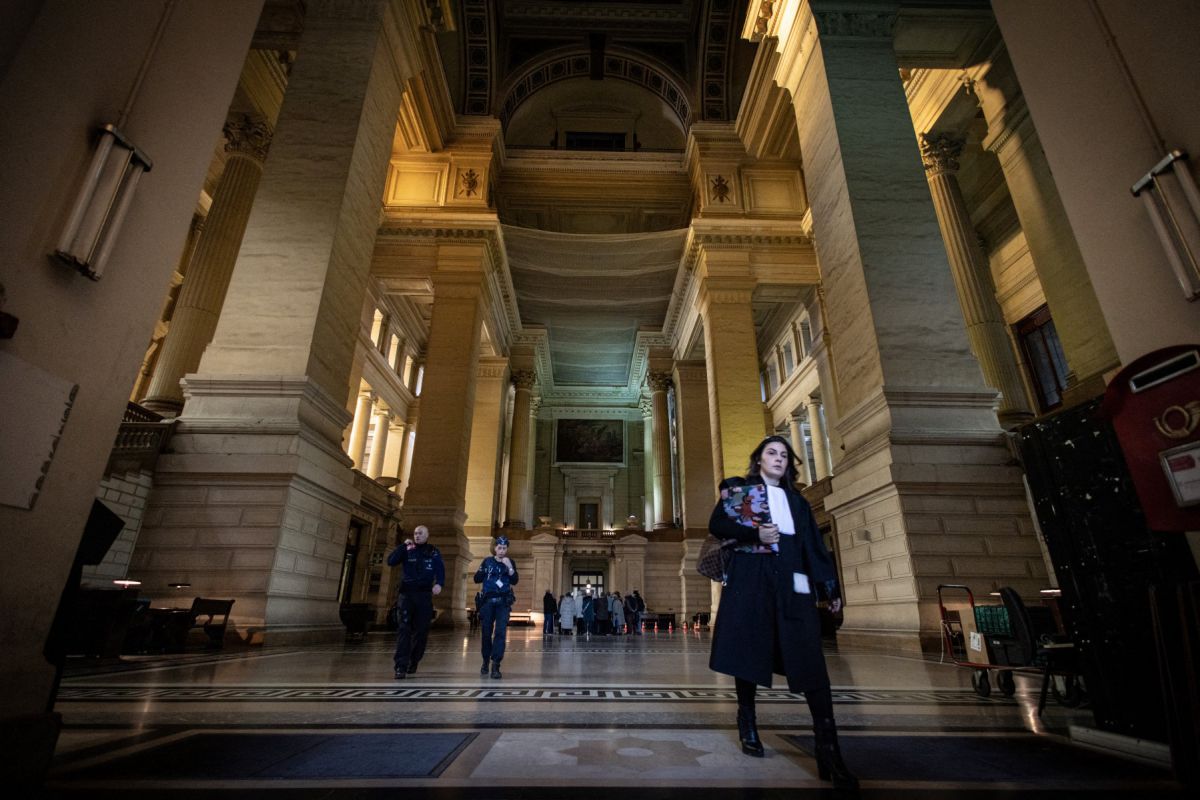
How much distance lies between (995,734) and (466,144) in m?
18.2

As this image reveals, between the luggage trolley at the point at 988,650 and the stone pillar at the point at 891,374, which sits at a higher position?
the stone pillar at the point at 891,374

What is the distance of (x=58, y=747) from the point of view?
204 centimetres

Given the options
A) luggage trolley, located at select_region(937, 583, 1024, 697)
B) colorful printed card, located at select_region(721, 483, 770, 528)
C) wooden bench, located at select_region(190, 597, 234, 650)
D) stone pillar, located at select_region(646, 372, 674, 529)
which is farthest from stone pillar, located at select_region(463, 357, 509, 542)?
colorful printed card, located at select_region(721, 483, 770, 528)

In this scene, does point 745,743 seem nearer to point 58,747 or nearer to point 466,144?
point 58,747

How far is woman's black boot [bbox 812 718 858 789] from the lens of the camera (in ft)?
5.31

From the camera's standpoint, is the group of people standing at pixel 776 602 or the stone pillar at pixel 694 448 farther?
the stone pillar at pixel 694 448

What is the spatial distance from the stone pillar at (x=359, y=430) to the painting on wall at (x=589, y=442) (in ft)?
47.7

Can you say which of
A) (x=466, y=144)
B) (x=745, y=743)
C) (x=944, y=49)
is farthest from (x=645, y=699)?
(x=466, y=144)

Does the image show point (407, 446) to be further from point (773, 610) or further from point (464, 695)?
point (773, 610)

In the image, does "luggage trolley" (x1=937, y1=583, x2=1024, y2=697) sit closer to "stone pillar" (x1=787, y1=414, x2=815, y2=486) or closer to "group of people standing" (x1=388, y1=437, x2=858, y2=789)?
"group of people standing" (x1=388, y1=437, x2=858, y2=789)

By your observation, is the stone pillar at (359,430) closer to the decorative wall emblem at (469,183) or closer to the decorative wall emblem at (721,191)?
the decorative wall emblem at (469,183)

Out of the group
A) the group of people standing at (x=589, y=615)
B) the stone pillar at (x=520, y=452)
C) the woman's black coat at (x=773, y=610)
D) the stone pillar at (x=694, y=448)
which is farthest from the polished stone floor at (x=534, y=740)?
the stone pillar at (x=520, y=452)

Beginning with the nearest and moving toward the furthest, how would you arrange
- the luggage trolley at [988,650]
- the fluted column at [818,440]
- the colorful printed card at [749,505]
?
1. the colorful printed card at [749,505]
2. the luggage trolley at [988,650]
3. the fluted column at [818,440]

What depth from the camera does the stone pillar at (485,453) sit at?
18.5 m
